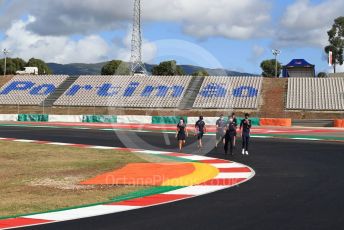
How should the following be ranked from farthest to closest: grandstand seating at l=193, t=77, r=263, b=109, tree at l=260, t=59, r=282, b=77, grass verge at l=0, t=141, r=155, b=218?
tree at l=260, t=59, r=282, b=77, grandstand seating at l=193, t=77, r=263, b=109, grass verge at l=0, t=141, r=155, b=218

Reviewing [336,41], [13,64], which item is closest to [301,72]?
[336,41]

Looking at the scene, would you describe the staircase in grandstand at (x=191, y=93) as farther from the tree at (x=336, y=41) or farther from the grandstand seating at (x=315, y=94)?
the tree at (x=336, y=41)

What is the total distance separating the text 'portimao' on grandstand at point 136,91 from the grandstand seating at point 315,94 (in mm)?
3862

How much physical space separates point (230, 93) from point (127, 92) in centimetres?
1197

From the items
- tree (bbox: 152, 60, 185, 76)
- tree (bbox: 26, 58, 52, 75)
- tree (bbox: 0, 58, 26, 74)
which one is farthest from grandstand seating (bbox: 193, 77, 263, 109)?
tree (bbox: 26, 58, 52, 75)

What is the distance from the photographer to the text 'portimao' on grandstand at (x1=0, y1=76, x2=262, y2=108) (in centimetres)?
5269

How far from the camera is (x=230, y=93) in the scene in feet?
183

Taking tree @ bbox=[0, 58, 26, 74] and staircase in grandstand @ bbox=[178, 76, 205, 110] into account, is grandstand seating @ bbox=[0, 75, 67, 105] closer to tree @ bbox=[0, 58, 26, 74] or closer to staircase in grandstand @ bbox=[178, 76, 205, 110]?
staircase in grandstand @ bbox=[178, 76, 205, 110]

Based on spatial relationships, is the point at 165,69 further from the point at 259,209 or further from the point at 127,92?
the point at 259,209

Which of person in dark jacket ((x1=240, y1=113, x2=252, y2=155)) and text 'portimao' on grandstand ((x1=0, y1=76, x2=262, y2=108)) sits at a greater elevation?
text 'portimao' on grandstand ((x1=0, y1=76, x2=262, y2=108))

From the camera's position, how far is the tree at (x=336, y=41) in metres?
84.8

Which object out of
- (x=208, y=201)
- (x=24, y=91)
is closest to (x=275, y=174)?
(x=208, y=201)

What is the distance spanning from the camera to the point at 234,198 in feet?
30.2

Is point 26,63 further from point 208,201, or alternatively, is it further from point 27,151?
point 208,201
